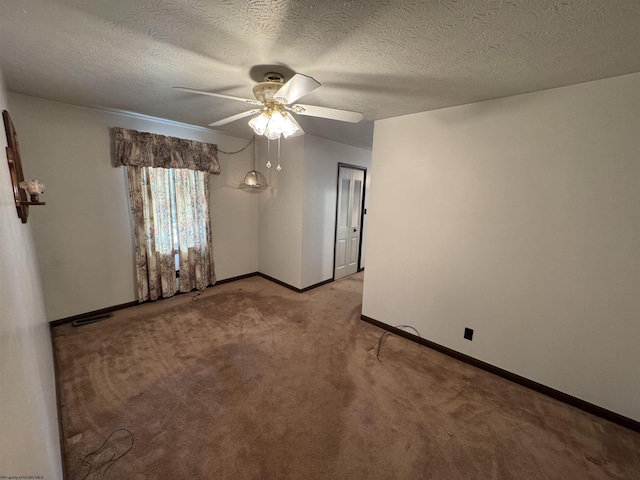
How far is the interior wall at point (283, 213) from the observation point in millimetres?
3893

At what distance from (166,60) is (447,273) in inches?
111

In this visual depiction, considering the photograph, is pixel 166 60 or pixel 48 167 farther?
pixel 48 167

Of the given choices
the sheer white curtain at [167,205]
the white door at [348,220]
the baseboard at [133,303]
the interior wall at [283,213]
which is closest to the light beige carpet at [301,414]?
the baseboard at [133,303]

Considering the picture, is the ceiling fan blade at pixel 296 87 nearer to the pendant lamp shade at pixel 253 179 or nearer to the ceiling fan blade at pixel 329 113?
the ceiling fan blade at pixel 329 113

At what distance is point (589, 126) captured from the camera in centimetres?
185

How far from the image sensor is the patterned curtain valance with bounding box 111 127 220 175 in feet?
10.0

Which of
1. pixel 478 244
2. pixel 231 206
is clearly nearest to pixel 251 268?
pixel 231 206

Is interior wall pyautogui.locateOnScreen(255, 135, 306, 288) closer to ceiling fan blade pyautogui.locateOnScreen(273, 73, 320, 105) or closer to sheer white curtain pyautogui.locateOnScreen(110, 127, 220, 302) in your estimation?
sheer white curtain pyautogui.locateOnScreen(110, 127, 220, 302)

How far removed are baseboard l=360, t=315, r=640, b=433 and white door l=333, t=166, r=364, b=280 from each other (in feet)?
Result: 6.32

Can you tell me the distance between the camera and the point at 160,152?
333cm

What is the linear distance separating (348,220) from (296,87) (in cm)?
343

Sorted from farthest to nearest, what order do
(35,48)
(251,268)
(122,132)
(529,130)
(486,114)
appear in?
1. (251,268)
2. (122,132)
3. (486,114)
4. (529,130)
5. (35,48)

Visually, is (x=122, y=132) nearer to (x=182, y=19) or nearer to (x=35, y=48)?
(x=35, y=48)

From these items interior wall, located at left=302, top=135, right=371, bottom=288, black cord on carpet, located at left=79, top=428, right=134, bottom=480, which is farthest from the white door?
black cord on carpet, located at left=79, top=428, right=134, bottom=480
